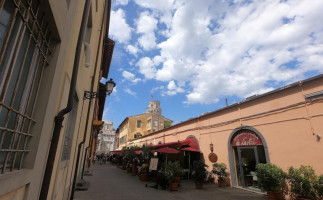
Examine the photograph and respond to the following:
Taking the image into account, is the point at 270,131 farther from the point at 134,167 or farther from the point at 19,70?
the point at 134,167

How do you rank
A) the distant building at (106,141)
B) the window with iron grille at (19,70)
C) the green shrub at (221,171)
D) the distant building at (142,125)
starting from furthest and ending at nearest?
the distant building at (106,141)
the distant building at (142,125)
the green shrub at (221,171)
the window with iron grille at (19,70)

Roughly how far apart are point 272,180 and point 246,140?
2941 mm

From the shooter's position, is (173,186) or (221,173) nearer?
(173,186)

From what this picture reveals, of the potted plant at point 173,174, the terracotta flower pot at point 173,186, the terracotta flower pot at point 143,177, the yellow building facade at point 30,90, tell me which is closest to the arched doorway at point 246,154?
the potted plant at point 173,174

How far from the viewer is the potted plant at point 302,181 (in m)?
6.60

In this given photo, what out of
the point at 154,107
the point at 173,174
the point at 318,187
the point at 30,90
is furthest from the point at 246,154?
the point at 154,107

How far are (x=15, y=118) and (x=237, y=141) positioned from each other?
36.4 ft

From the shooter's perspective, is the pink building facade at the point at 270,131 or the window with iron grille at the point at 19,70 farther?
the pink building facade at the point at 270,131

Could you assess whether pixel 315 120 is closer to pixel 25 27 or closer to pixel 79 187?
pixel 25 27

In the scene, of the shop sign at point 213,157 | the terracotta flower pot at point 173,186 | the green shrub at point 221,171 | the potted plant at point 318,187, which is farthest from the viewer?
the shop sign at point 213,157

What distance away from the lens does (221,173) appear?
11.0 metres

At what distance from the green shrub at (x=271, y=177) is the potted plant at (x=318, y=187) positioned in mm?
1125

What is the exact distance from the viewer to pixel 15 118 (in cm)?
170

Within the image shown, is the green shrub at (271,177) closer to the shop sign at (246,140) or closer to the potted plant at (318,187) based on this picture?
the potted plant at (318,187)
